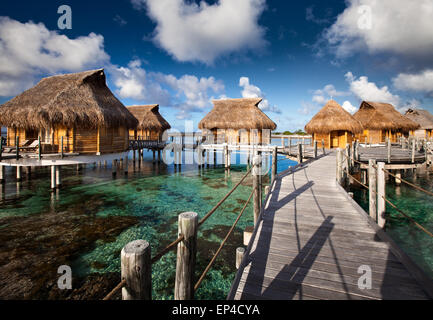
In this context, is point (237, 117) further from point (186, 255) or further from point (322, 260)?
point (186, 255)

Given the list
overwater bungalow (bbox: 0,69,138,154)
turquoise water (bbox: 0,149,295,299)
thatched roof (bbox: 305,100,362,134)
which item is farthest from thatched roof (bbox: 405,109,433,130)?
overwater bungalow (bbox: 0,69,138,154)

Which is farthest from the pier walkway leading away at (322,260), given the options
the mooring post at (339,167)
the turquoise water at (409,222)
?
the turquoise water at (409,222)

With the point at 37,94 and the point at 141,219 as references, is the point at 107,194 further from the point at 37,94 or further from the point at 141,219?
the point at 37,94

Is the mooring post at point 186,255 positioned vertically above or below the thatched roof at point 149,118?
below

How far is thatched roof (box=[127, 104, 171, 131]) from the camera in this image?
27.1 m

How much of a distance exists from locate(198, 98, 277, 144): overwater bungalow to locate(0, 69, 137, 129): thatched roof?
9.64 m

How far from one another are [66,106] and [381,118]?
32.7 metres

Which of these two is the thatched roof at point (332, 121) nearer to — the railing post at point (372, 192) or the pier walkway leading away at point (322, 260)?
the railing post at point (372, 192)

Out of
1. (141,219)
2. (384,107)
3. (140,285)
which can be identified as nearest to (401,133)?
(384,107)

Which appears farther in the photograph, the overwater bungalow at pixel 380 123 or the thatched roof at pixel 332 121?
the overwater bungalow at pixel 380 123

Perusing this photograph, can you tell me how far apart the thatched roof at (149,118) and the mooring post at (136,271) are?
27.4 metres

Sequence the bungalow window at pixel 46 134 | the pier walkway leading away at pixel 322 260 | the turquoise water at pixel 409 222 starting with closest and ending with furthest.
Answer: the pier walkway leading away at pixel 322 260 → the turquoise water at pixel 409 222 → the bungalow window at pixel 46 134

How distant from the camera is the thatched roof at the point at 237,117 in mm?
21516

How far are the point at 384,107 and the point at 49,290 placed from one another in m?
36.1
